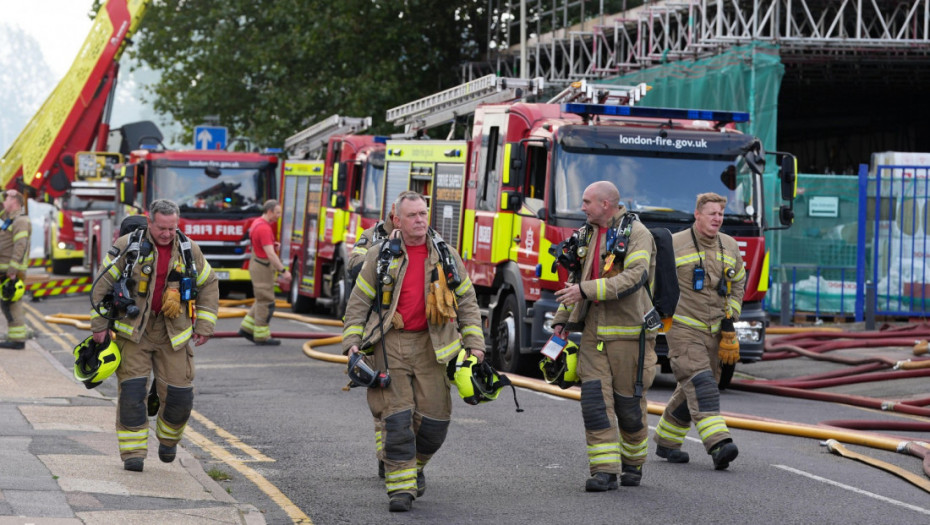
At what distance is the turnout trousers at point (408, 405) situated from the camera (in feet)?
25.6

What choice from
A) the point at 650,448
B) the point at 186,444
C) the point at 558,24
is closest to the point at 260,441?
the point at 186,444

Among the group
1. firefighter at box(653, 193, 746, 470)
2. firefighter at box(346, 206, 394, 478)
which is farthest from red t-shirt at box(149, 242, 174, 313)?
firefighter at box(653, 193, 746, 470)

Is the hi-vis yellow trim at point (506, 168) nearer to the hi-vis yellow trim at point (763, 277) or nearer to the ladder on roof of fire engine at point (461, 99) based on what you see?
the ladder on roof of fire engine at point (461, 99)

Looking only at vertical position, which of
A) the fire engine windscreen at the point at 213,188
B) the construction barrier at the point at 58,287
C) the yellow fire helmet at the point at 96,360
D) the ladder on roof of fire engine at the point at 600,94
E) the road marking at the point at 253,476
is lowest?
the construction barrier at the point at 58,287

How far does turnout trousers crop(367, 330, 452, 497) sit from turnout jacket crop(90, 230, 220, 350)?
1443mm

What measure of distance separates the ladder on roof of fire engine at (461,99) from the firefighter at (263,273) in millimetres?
2661

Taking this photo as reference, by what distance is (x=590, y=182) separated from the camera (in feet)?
46.3

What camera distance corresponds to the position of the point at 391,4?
3472 centimetres

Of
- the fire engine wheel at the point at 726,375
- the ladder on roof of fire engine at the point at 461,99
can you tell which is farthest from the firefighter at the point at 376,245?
the ladder on roof of fire engine at the point at 461,99

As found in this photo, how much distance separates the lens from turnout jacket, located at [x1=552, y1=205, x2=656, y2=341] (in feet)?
27.6

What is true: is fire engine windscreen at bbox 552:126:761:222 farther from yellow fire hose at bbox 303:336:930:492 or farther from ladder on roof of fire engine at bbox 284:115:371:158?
ladder on roof of fire engine at bbox 284:115:371:158

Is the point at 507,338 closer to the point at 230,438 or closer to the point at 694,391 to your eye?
the point at 230,438

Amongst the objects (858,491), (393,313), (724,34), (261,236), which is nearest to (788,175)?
(858,491)

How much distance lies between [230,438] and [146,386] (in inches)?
81.4
